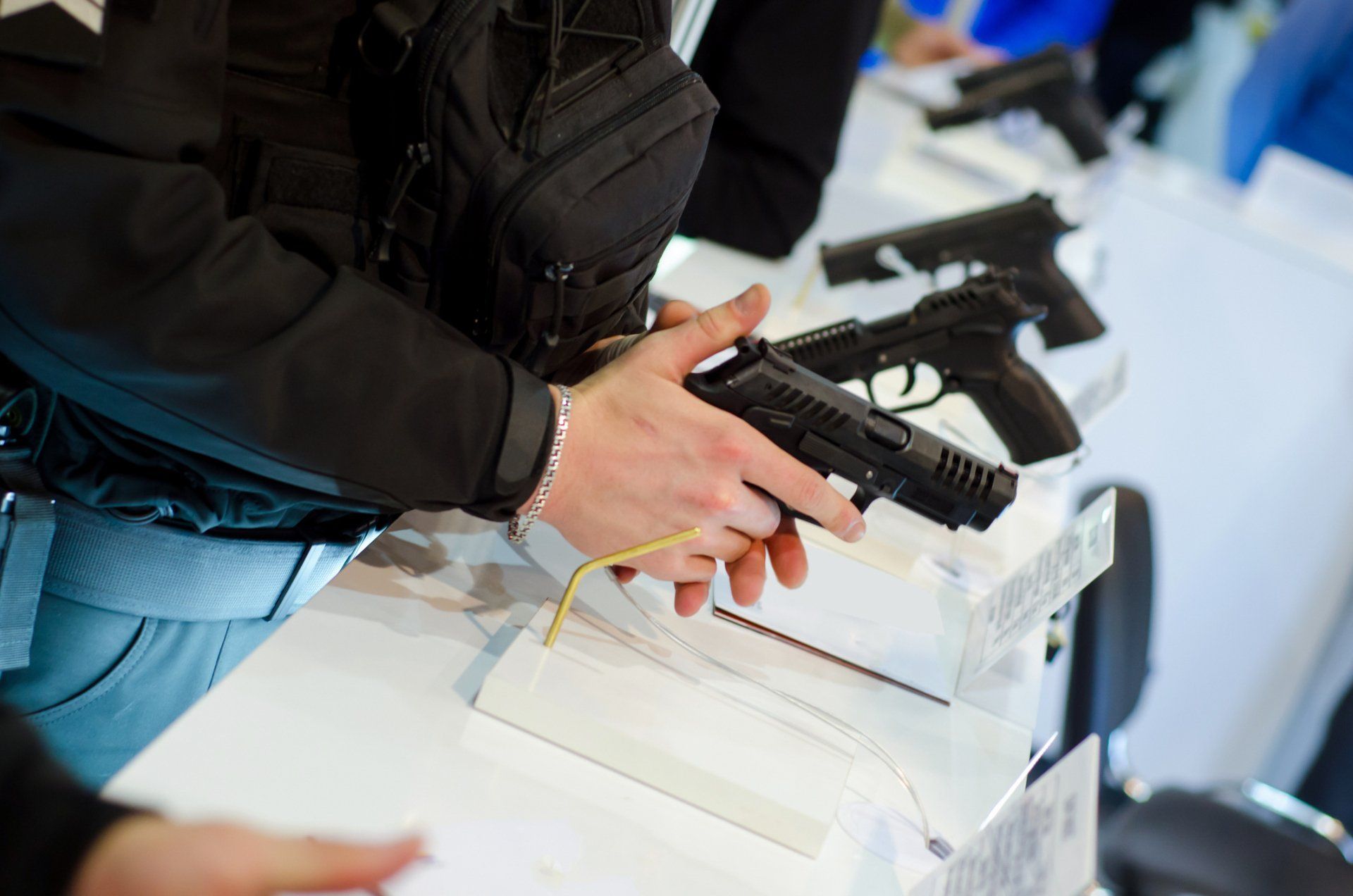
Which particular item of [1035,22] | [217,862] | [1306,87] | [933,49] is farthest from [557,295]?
[1035,22]

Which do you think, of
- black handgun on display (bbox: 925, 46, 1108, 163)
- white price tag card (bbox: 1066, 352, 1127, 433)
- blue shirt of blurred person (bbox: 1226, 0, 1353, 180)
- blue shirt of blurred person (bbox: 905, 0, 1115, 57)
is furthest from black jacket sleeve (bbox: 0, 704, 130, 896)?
blue shirt of blurred person (bbox: 905, 0, 1115, 57)

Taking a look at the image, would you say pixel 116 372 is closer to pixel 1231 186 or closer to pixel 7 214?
pixel 7 214

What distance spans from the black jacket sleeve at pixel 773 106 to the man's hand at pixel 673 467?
0.82 meters

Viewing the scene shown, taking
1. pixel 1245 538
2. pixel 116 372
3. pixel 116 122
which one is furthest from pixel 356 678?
pixel 1245 538

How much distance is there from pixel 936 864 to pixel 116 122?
63 cm

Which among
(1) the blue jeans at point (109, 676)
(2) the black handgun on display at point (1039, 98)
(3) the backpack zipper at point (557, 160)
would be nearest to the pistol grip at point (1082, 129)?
(2) the black handgun on display at point (1039, 98)

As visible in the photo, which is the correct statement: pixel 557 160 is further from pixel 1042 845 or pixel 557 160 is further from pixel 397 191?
pixel 1042 845

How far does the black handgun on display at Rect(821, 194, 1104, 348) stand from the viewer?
1.37 metres

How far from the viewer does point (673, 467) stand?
27.2 inches

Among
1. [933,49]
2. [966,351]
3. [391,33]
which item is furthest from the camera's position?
[933,49]

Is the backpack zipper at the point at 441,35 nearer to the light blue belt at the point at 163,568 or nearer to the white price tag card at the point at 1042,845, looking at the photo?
the light blue belt at the point at 163,568

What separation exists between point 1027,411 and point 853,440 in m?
0.45

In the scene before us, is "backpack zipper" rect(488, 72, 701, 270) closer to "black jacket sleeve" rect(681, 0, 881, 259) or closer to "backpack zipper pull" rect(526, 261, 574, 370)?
"backpack zipper pull" rect(526, 261, 574, 370)

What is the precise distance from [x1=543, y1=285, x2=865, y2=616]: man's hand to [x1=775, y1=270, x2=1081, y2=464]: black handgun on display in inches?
13.3
